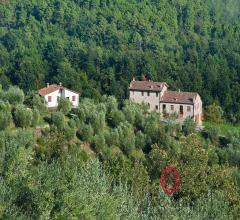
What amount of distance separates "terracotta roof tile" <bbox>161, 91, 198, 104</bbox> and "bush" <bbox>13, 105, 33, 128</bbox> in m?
17.8

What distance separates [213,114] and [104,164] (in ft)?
91.4

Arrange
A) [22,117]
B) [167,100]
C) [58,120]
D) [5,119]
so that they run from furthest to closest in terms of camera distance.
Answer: [167,100], [58,120], [22,117], [5,119]

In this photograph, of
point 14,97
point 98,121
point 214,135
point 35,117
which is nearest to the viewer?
point 35,117

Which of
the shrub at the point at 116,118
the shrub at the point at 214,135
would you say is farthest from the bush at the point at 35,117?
the shrub at the point at 214,135

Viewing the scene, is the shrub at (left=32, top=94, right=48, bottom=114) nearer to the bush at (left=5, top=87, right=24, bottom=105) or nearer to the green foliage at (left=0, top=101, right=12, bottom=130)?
the bush at (left=5, top=87, right=24, bottom=105)

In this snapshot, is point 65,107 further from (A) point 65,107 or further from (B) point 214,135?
(B) point 214,135

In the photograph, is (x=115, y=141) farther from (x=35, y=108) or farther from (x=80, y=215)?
(x=80, y=215)

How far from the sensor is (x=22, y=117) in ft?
140

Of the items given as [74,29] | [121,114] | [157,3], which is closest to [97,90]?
[121,114]

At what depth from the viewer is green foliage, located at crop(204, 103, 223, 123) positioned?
197 ft

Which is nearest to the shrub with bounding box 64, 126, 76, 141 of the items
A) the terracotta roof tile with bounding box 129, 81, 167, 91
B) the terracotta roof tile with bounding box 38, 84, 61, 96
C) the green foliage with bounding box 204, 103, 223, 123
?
the terracotta roof tile with bounding box 38, 84, 61, 96

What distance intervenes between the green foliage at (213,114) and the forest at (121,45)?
2.77 m

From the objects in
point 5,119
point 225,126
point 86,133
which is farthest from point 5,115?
point 225,126

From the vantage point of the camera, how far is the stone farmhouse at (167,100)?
56531mm
